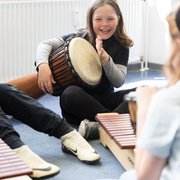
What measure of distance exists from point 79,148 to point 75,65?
0.50 m

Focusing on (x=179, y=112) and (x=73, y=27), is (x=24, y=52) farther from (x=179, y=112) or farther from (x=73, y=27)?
(x=179, y=112)

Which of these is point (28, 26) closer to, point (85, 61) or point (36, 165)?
point (85, 61)

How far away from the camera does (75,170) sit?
6.31 ft

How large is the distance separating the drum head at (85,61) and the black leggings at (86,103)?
8 cm

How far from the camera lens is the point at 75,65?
232cm

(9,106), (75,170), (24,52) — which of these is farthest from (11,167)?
(24,52)

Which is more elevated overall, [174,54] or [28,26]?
[174,54]

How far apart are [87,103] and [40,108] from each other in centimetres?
35

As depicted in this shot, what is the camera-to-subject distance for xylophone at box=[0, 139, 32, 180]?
151cm

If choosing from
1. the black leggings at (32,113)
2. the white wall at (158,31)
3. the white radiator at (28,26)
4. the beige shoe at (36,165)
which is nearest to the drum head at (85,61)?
the black leggings at (32,113)

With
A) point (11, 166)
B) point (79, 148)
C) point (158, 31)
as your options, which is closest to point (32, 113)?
point (79, 148)

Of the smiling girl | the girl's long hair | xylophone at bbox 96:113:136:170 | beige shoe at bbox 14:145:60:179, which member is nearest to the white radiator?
the smiling girl

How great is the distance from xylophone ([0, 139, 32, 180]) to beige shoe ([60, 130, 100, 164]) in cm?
41

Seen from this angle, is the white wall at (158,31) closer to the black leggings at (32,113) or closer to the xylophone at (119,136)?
the xylophone at (119,136)
